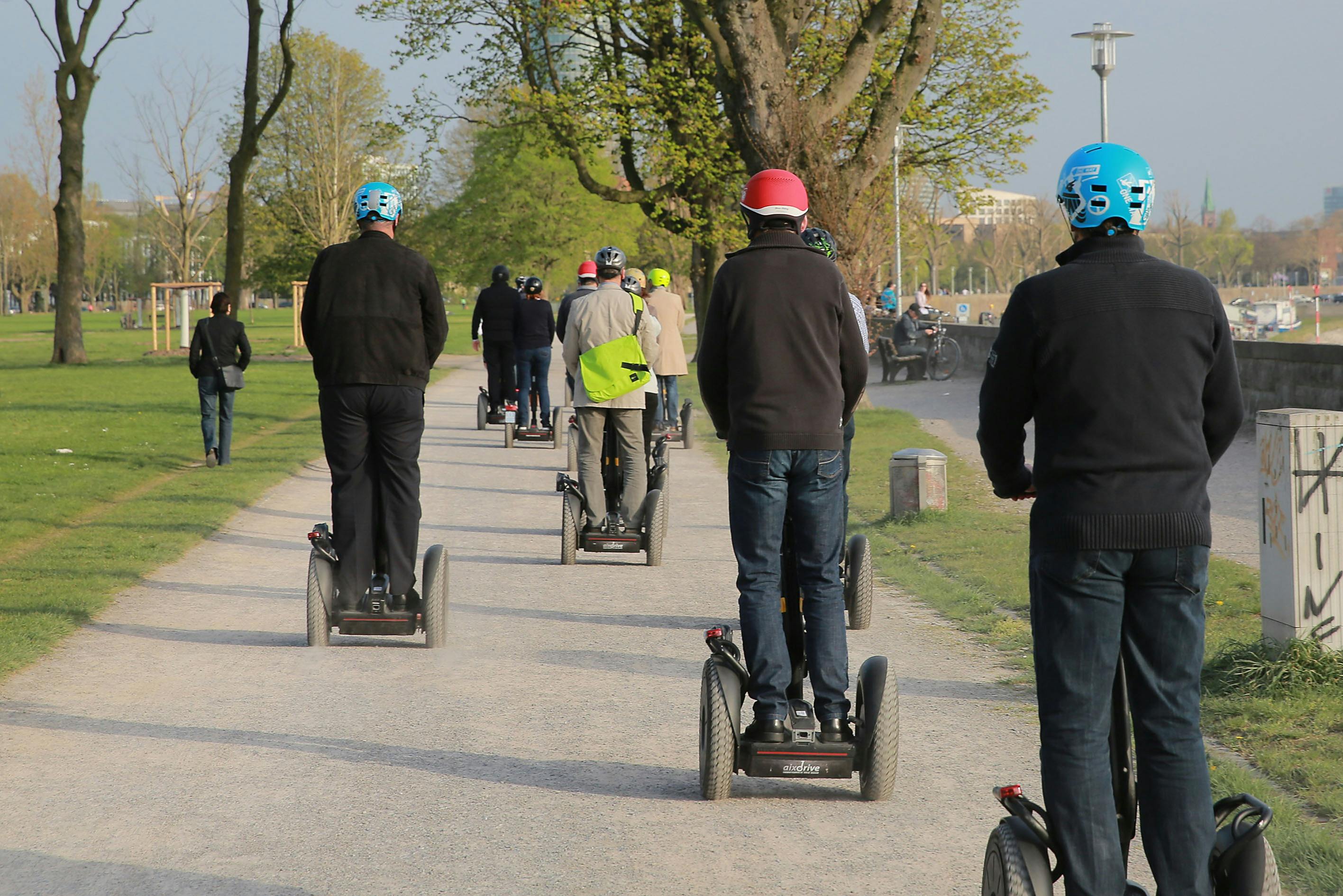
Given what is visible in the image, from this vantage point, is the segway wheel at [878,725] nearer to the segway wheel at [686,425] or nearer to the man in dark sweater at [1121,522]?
the man in dark sweater at [1121,522]

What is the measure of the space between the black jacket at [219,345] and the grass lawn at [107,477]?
114 cm

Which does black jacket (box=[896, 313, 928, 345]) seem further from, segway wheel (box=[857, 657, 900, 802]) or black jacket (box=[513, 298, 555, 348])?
segway wheel (box=[857, 657, 900, 802])

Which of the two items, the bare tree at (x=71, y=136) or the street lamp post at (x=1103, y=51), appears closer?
the street lamp post at (x=1103, y=51)

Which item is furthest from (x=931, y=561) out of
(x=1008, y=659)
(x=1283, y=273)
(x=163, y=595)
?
(x=1283, y=273)

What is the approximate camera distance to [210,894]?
13.1 ft

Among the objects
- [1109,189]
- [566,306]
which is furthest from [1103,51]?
[1109,189]

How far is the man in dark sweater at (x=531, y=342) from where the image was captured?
1744 cm

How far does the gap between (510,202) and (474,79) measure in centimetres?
2520

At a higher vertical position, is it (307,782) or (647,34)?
(647,34)

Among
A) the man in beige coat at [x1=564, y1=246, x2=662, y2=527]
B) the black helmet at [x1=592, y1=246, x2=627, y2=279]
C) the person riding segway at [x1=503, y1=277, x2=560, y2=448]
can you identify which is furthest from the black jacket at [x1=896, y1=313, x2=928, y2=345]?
the black helmet at [x1=592, y1=246, x2=627, y2=279]

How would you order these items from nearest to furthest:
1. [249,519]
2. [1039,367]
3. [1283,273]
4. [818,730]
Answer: [1039,367] < [818,730] < [249,519] < [1283,273]

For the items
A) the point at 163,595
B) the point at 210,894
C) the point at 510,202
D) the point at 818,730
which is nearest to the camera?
the point at 210,894

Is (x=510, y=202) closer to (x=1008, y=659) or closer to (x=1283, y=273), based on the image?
(x=1008, y=659)

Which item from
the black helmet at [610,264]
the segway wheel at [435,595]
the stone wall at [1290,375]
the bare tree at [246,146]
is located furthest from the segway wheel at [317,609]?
the bare tree at [246,146]
